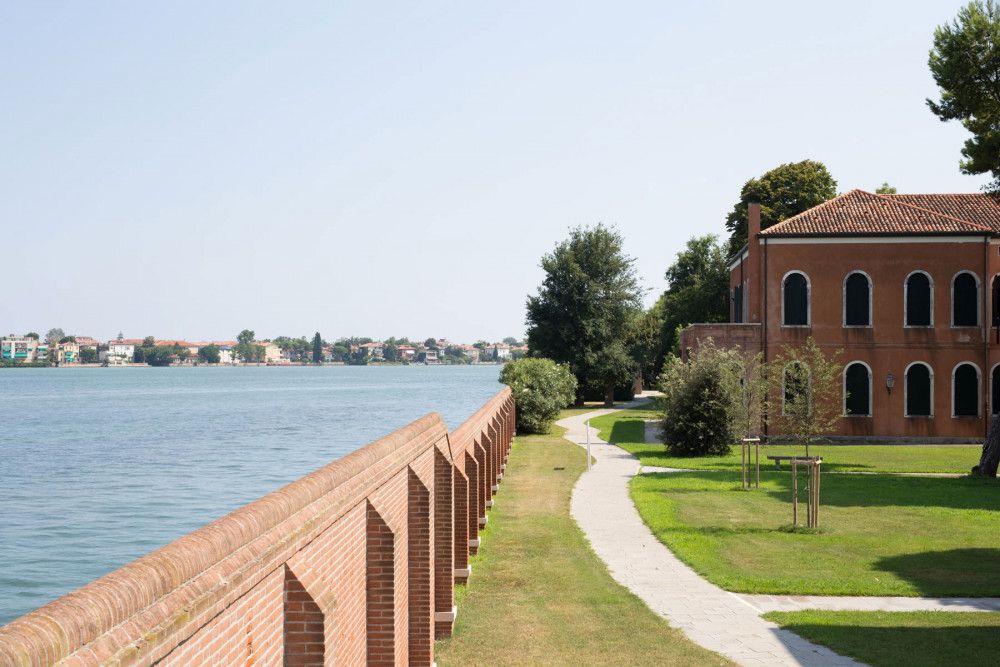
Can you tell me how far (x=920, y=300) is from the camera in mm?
35656

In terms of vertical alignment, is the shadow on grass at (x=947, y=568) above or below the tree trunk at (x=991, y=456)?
below

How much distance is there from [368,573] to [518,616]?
4738mm

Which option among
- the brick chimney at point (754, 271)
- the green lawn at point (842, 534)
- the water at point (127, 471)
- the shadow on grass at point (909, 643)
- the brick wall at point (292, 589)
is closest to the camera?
the brick wall at point (292, 589)

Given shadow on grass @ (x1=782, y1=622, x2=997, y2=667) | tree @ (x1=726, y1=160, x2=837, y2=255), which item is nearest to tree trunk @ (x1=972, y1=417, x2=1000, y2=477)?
shadow on grass @ (x1=782, y1=622, x2=997, y2=667)

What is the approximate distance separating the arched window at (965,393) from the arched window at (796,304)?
5.88 m

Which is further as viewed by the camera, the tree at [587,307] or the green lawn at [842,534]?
the tree at [587,307]

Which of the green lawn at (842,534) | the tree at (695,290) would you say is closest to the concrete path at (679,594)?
the green lawn at (842,534)

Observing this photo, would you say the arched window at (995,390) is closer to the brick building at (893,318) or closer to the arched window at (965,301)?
the brick building at (893,318)

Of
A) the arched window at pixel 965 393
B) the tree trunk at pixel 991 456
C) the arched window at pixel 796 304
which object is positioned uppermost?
the arched window at pixel 796 304

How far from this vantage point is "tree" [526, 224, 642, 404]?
62719 mm

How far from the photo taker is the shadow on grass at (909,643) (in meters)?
10.3

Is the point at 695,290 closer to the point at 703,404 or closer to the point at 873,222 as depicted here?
the point at 873,222

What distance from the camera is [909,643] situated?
11.0 meters

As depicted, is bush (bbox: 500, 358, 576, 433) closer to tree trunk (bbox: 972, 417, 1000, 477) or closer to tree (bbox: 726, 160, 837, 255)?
tree (bbox: 726, 160, 837, 255)
